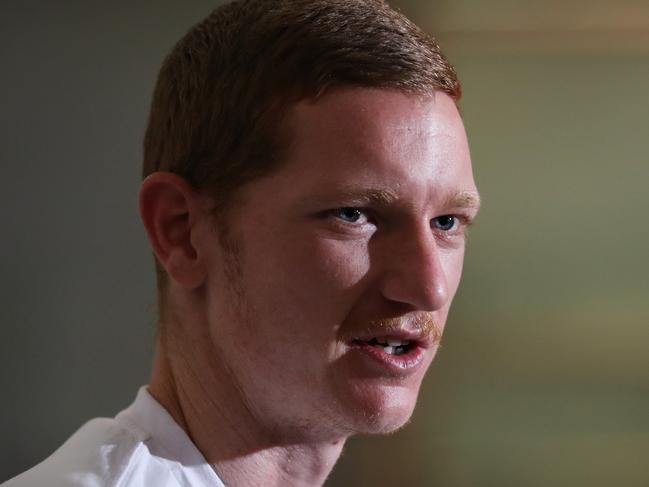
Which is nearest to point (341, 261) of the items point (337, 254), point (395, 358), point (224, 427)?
point (337, 254)

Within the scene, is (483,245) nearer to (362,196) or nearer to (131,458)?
(362,196)

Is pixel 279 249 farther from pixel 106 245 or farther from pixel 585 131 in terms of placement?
pixel 585 131

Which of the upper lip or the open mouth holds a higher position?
the upper lip

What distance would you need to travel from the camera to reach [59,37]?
1734mm

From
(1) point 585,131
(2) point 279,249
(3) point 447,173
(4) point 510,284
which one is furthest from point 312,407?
(1) point 585,131

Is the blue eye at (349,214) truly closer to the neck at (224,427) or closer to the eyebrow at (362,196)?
the eyebrow at (362,196)

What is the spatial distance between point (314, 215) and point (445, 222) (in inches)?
6.0

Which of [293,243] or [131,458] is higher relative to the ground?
[293,243]

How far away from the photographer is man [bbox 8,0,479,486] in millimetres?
857

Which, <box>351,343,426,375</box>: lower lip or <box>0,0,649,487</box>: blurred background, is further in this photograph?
<box>0,0,649,487</box>: blurred background

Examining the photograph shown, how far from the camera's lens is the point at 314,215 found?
861 mm

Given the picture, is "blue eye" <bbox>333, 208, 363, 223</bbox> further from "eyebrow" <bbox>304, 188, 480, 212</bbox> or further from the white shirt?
Result: the white shirt

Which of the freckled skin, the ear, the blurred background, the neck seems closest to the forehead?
the freckled skin

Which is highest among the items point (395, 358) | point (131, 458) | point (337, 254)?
point (337, 254)
